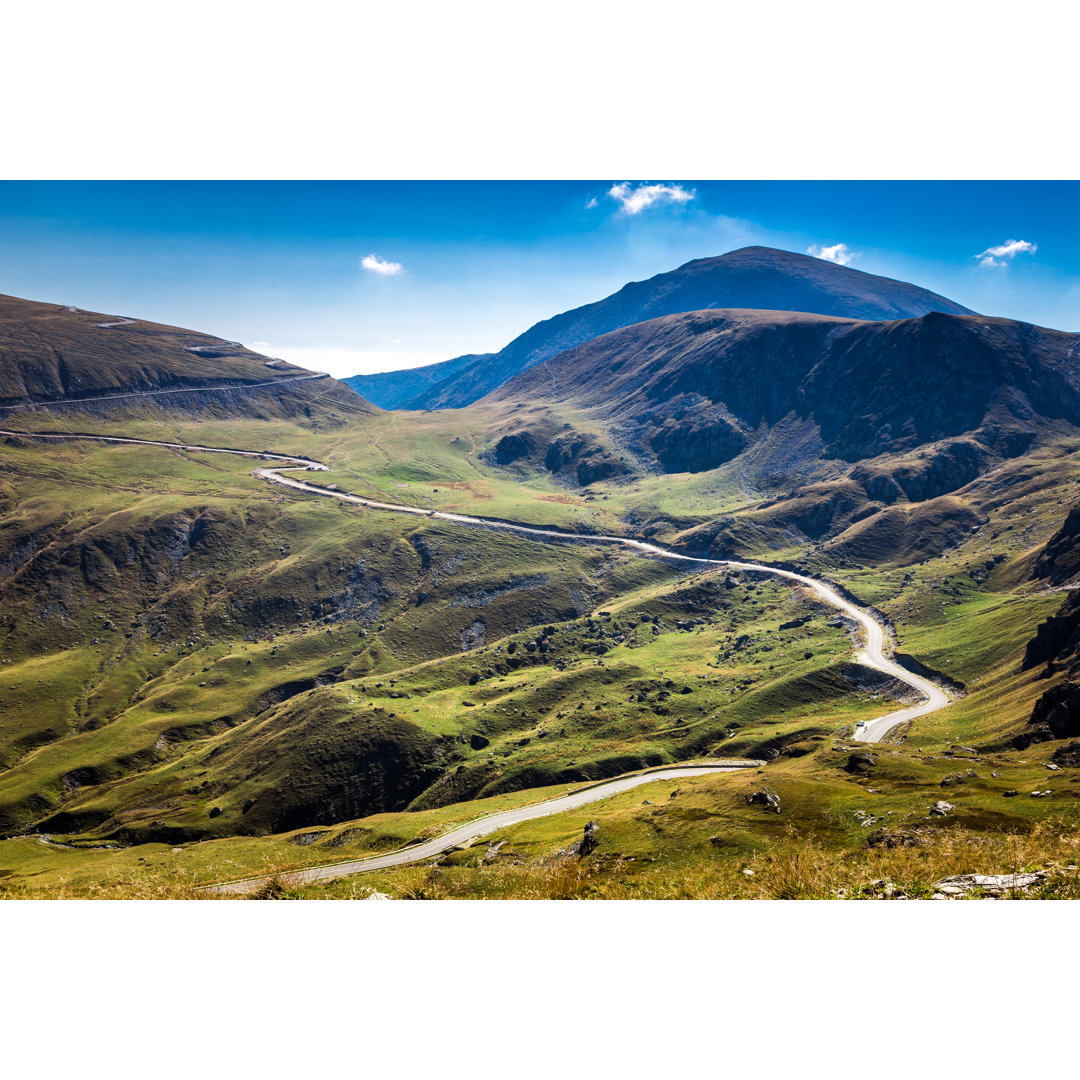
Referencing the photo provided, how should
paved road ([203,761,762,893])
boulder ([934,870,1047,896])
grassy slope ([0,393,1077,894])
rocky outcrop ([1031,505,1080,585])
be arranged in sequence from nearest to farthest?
boulder ([934,870,1047,896])
paved road ([203,761,762,893])
grassy slope ([0,393,1077,894])
rocky outcrop ([1031,505,1080,585])

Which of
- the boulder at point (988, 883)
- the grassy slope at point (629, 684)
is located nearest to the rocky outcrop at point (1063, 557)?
the grassy slope at point (629, 684)

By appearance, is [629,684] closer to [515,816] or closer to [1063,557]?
[515,816]

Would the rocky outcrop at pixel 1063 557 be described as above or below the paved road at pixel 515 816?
above

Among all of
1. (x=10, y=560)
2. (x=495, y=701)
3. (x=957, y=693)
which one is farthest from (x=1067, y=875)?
(x=10, y=560)

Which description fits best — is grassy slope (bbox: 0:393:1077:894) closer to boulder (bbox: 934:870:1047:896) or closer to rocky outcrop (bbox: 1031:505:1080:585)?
rocky outcrop (bbox: 1031:505:1080:585)

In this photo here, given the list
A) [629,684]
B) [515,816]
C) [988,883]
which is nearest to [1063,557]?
[629,684]

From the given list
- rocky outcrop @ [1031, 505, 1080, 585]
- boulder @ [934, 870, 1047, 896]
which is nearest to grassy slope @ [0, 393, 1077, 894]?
rocky outcrop @ [1031, 505, 1080, 585]

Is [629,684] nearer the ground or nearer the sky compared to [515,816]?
nearer the ground

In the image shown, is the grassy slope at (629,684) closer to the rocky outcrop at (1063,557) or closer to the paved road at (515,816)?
the rocky outcrop at (1063,557)

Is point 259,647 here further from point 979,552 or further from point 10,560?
point 979,552
